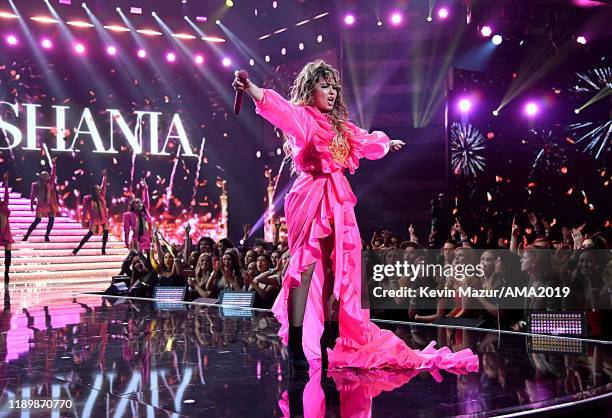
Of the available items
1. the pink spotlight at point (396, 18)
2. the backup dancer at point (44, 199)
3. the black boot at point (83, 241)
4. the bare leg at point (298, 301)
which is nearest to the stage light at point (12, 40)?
the backup dancer at point (44, 199)

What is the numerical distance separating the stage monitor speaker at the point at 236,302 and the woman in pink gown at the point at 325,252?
8.19 feet

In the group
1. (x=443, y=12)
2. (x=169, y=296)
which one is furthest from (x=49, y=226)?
(x=443, y=12)

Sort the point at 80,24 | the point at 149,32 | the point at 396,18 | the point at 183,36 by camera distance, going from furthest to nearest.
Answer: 1. the point at 183,36
2. the point at 149,32
3. the point at 80,24
4. the point at 396,18

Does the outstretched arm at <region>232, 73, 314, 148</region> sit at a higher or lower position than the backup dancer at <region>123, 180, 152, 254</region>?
lower

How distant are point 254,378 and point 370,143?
1065 millimetres

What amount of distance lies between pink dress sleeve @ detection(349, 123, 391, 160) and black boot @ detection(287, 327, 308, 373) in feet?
2.59

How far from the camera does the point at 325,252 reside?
116 inches

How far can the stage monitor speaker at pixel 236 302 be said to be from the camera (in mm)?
5543

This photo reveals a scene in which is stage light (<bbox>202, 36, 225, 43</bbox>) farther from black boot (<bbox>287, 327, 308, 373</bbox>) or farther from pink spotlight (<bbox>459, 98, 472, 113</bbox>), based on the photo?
black boot (<bbox>287, 327, 308, 373</bbox>)

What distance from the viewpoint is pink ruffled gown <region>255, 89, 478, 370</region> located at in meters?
2.87

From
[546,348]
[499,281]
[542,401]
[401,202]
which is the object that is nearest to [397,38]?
[401,202]

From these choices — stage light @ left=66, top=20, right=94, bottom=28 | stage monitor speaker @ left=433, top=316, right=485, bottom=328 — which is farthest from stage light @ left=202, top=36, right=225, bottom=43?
stage monitor speaker @ left=433, top=316, right=485, bottom=328

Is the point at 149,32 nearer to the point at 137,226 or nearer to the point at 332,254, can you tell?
the point at 137,226

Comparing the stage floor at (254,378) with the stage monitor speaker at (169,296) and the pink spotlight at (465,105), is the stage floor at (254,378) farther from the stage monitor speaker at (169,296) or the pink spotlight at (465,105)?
the pink spotlight at (465,105)
